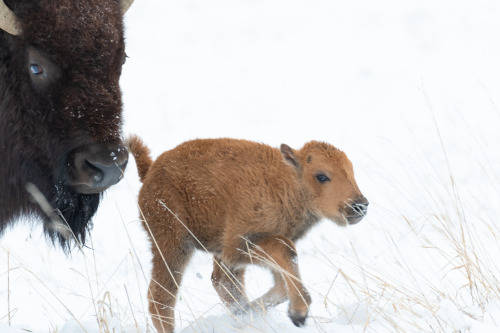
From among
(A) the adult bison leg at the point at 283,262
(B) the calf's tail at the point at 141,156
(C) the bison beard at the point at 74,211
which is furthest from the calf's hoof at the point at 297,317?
(B) the calf's tail at the point at 141,156

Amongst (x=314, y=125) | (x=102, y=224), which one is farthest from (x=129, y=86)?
(x=102, y=224)

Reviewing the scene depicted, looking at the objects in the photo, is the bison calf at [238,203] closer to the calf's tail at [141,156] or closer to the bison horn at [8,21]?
the calf's tail at [141,156]

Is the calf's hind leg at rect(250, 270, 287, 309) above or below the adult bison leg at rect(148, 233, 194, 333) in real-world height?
above

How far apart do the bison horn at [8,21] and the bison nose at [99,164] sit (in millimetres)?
769

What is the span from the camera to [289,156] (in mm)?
4258

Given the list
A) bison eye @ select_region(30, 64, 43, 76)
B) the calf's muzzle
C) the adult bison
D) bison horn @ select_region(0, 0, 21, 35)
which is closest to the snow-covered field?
the calf's muzzle

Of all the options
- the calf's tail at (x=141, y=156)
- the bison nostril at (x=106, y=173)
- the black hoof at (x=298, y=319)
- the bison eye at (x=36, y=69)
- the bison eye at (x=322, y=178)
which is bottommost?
the calf's tail at (x=141, y=156)

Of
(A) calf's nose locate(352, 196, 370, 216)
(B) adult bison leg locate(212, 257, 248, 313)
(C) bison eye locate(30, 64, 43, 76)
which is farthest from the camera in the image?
(B) adult bison leg locate(212, 257, 248, 313)

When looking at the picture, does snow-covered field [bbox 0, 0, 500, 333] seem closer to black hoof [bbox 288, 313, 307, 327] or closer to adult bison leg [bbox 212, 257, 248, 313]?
black hoof [bbox 288, 313, 307, 327]

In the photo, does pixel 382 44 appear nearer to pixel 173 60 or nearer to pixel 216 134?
pixel 173 60

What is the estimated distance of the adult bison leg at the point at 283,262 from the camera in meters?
3.64

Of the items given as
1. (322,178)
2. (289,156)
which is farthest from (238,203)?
(322,178)

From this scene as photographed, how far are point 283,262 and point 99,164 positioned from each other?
Result: 1.15 metres

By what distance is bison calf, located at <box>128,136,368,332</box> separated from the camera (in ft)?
13.3
